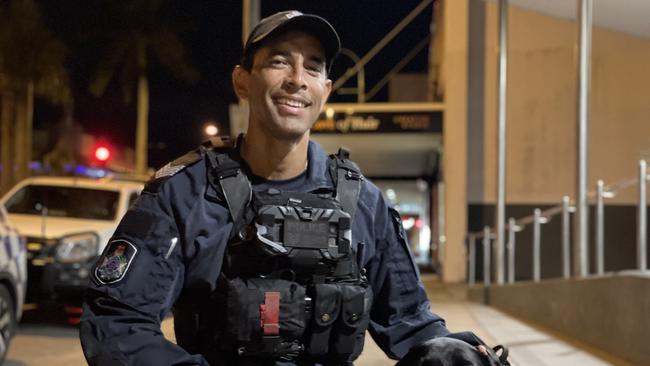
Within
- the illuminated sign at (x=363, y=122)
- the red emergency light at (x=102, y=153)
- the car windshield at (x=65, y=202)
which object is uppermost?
the illuminated sign at (x=363, y=122)

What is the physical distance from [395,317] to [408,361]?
24cm

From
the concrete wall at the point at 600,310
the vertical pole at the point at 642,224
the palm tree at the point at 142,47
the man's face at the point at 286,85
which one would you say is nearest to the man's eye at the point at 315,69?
the man's face at the point at 286,85

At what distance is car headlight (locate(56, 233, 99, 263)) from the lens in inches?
347

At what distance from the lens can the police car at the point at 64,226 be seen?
28.5 ft

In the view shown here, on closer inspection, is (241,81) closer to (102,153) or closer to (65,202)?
(65,202)

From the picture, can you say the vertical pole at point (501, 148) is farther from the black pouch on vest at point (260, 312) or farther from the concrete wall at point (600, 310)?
the black pouch on vest at point (260, 312)

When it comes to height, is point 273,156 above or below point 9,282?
above

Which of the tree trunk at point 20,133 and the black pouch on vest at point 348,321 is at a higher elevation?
the tree trunk at point 20,133

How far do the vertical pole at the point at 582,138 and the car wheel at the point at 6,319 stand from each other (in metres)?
5.40

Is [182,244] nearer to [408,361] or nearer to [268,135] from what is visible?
[268,135]

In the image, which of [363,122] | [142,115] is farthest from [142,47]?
[363,122]

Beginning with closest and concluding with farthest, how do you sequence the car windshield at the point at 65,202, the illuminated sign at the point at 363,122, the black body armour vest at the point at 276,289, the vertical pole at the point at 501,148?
the black body armour vest at the point at 276,289 → the car windshield at the point at 65,202 → the vertical pole at the point at 501,148 → the illuminated sign at the point at 363,122

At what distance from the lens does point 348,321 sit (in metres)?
2.03

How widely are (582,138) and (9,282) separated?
18.3 ft
